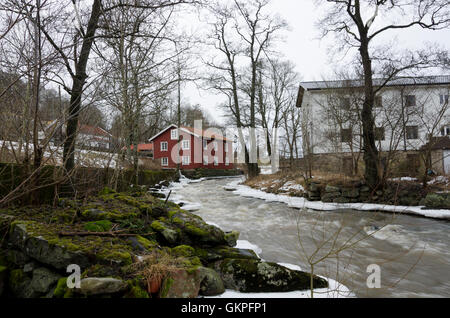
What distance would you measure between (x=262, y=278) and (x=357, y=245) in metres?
3.65

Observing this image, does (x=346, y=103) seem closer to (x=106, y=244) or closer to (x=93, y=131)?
(x=93, y=131)

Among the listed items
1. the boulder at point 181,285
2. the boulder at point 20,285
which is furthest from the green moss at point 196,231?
the boulder at point 20,285

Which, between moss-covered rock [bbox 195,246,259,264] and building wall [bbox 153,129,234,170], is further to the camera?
building wall [bbox 153,129,234,170]

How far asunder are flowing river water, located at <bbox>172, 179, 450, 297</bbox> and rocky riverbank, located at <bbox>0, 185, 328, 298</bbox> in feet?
3.09

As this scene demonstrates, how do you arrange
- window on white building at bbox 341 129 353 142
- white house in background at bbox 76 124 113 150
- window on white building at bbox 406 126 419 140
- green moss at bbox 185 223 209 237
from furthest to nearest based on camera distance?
window on white building at bbox 406 126 419 140, window on white building at bbox 341 129 353 142, white house in background at bbox 76 124 113 150, green moss at bbox 185 223 209 237

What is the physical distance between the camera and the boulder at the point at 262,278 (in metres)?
2.97

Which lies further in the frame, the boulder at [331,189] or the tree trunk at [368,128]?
the boulder at [331,189]

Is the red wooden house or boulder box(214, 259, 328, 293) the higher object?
the red wooden house

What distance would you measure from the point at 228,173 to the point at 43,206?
29506mm

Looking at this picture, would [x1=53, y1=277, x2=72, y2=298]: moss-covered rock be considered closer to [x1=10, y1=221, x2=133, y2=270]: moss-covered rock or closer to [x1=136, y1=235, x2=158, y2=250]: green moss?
[x1=10, y1=221, x2=133, y2=270]: moss-covered rock

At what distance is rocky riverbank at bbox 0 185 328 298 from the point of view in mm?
2320

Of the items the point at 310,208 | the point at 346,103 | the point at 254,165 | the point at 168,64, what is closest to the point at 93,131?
the point at 168,64

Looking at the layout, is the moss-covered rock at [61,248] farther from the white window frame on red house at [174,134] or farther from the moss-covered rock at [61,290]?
the white window frame on red house at [174,134]

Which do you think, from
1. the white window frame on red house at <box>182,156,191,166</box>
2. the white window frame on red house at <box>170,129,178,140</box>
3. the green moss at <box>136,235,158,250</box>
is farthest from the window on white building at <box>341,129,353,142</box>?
the white window frame on red house at <box>170,129,178,140</box>
